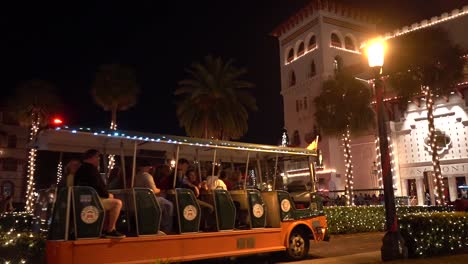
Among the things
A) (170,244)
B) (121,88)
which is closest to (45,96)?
(121,88)

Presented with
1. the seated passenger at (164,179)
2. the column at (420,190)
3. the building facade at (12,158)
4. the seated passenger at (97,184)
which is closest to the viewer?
the seated passenger at (97,184)

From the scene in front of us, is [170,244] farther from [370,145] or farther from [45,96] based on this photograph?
[370,145]

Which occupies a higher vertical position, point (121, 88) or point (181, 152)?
point (121, 88)

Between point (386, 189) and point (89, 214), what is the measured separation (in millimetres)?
6627

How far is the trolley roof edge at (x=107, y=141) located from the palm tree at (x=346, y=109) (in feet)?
68.1

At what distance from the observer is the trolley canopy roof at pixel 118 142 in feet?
29.6

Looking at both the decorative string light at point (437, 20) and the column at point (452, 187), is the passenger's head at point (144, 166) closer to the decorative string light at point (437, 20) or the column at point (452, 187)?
the column at point (452, 187)

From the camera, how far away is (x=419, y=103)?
34.1 metres

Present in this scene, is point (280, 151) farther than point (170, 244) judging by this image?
Yes

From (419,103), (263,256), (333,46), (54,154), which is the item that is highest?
(333,46)

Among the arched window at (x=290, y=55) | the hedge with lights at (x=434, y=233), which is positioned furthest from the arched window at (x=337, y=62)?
the hedge with lights at (x=434, y=233)

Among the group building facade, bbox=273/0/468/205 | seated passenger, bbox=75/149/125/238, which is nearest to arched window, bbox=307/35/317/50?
building facade, bbox=273/0/468/205

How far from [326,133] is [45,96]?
20.4 m

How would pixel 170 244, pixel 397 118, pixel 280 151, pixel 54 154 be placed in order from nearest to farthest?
pixel 170 244 < pixel 54 154 < pixel 280 151 < pixel 397 118
